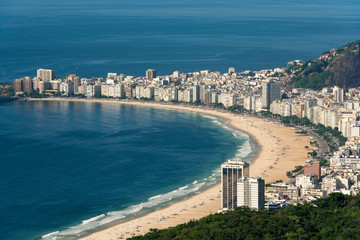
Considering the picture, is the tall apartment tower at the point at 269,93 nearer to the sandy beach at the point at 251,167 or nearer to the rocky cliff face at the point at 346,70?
the sandy beach at the point at 251,167

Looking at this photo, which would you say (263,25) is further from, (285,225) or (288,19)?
(285,225)

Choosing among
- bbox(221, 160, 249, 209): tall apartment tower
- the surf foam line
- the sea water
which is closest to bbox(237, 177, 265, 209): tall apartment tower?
bbox(221, 160, 249, 209): tall apartment tower

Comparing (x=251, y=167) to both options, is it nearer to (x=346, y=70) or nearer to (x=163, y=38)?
(x=346, y=70)

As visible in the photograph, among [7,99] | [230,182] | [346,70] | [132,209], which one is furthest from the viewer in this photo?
[7,99]

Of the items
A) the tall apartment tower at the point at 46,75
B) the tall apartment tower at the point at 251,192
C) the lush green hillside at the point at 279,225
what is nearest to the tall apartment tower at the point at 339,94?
the tall apartment tower at the point at 46,75

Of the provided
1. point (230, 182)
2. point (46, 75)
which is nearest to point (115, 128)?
point (46, 75)
